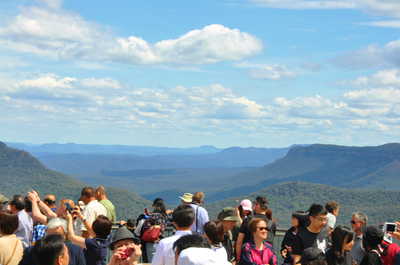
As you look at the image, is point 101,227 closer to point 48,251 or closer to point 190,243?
point 48,251

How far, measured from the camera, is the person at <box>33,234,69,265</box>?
4805 millimetres

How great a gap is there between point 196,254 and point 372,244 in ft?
11.3

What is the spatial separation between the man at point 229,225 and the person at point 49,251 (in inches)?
142

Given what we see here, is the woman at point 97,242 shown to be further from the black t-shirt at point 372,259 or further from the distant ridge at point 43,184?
the distant ridge at point 43,184

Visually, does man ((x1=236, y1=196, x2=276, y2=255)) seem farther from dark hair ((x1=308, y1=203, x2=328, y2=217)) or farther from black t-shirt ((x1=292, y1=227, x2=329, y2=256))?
dark hair ((x1=308, y1=203, x2=328, y2=217))

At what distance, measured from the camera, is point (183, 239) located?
4797 mm

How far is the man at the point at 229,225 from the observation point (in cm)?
784

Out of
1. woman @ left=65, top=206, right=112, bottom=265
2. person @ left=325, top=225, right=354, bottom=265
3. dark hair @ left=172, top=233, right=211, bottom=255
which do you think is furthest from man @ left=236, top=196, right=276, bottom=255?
dark hair @ left=172, top=233, right=211, bottom=255

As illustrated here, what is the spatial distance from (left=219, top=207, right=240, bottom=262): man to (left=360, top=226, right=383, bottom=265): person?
2.29 m

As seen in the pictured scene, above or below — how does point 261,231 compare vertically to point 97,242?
above

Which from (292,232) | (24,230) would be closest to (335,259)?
(292,232)

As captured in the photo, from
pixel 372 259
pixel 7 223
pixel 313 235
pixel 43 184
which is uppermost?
pixel 7 223

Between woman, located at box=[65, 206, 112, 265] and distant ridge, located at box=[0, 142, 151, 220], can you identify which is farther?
distant ridge, located at box=[0, 142, 151, 220]

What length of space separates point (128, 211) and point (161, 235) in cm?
12428
